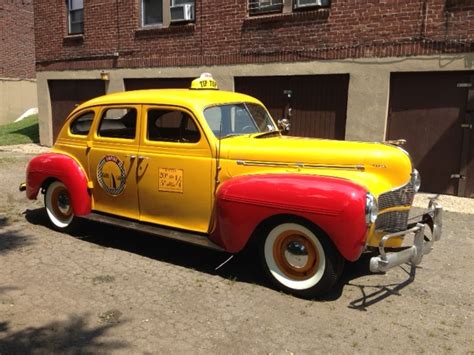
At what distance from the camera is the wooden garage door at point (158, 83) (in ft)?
38.8

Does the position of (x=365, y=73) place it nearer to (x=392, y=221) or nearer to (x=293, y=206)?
(x=392, y=221)

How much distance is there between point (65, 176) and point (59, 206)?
0.60 m

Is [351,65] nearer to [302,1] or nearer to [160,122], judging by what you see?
[302,1]

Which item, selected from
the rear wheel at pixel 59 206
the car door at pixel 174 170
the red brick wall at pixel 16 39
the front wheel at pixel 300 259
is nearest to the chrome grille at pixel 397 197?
the front wheel at pixel 300 259

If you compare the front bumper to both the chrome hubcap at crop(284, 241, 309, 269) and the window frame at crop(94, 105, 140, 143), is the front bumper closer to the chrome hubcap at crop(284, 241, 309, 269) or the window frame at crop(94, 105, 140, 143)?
the chrome hubcap at crop(284, 241, 309, 269)

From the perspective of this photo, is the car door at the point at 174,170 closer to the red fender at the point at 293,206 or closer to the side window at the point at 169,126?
the side window at the point at 169,126

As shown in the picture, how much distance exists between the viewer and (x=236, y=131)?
5.22m

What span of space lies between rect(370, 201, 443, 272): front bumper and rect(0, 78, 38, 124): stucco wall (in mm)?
20942

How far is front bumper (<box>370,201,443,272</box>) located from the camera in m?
3.93

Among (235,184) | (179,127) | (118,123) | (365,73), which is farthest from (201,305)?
(365,73)

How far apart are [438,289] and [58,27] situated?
13190 mm

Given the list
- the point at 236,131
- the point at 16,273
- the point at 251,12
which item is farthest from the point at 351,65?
the point at 16,273

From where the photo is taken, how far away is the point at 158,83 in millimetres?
12289

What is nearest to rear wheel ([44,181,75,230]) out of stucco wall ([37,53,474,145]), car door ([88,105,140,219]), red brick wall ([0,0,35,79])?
car door ([88,105,140,219])
